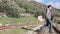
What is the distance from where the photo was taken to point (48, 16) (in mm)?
15492

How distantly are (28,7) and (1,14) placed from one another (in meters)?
16.0

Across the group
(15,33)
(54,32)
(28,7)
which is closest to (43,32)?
Answer: (54,32)

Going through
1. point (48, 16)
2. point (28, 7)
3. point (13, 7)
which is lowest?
point (28, 7)

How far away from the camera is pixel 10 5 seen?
31.7 meters

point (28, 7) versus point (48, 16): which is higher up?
point (48, 16)

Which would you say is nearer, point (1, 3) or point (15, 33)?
point (15, 33)

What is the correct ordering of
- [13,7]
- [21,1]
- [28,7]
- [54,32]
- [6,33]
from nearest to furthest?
[6,33], [54,32], [13,7], [21,1], [28,7]

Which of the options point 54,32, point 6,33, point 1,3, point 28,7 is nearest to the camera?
point 6,33

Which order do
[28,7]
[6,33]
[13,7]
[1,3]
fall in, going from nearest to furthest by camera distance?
[6,33] → [1,3] → [13,7] → [28,7]

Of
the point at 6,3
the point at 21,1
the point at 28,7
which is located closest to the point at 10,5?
the point at 6,3

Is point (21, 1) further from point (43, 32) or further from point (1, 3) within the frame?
point (43, 32)

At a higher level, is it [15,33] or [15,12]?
[15,33]

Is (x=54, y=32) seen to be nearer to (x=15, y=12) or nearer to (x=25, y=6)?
(x=15, y=12)

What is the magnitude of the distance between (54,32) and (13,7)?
1700cm
